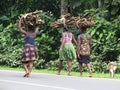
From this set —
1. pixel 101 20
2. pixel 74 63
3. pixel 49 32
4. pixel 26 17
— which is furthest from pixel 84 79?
pixel 49 32

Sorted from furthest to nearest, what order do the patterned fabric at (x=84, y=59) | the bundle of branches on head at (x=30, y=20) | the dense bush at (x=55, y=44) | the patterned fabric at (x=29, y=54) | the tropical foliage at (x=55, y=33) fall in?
the tropical foliage at (x=55, y=33) < the dense bush at (x=55, y=44) < the patterned fabric at (x=84, y=59) < the bundle of branches on head at (x=30, y=20) < the patterned fabric at (x=29, y=54)

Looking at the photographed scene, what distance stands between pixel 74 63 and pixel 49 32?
3868 millimetres

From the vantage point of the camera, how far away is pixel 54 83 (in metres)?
13.9

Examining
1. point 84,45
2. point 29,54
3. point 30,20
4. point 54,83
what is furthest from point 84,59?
point 54,83

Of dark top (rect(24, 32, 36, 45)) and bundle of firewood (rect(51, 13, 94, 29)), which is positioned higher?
bundle of firewood (rect(51, 13, 94, 29))

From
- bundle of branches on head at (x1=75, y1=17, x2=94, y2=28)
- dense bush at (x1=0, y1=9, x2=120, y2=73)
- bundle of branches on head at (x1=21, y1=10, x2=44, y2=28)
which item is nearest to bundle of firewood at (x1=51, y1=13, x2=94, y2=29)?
bundle of branches on head at (x1=75, y1=17, x2=94, y2=28)

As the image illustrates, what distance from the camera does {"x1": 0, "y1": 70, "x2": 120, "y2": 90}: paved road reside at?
42.4ft

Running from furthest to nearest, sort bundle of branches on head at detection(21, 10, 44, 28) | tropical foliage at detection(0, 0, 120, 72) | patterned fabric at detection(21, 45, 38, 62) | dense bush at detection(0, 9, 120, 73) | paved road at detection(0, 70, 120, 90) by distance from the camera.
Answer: tropical foliage at detection(0, 0, 120, 72) < dense bush at detection(0, 9, 120, 73) < bundle of branches on head at detection(21, 10, 44, 28) < patterned fabric at detection(21, 45, 38, 62) < paved road at detection(0, 70, 120, 90)

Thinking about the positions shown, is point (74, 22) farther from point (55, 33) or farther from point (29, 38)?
point (55, 33)

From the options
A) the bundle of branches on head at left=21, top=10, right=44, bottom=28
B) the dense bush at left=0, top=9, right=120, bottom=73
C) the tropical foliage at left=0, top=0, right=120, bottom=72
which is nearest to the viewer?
the bundle of branches on head at left=21, top=10, right=44, bottom=28

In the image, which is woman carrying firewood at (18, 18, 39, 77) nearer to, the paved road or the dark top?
the dark top

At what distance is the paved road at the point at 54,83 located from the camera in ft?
42.4

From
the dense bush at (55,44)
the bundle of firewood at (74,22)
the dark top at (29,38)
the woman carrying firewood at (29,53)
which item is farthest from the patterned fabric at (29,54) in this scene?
the dense bush at (55,44)

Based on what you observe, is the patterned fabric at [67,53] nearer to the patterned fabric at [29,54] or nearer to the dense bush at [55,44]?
the patterned fabric at [29,54]
